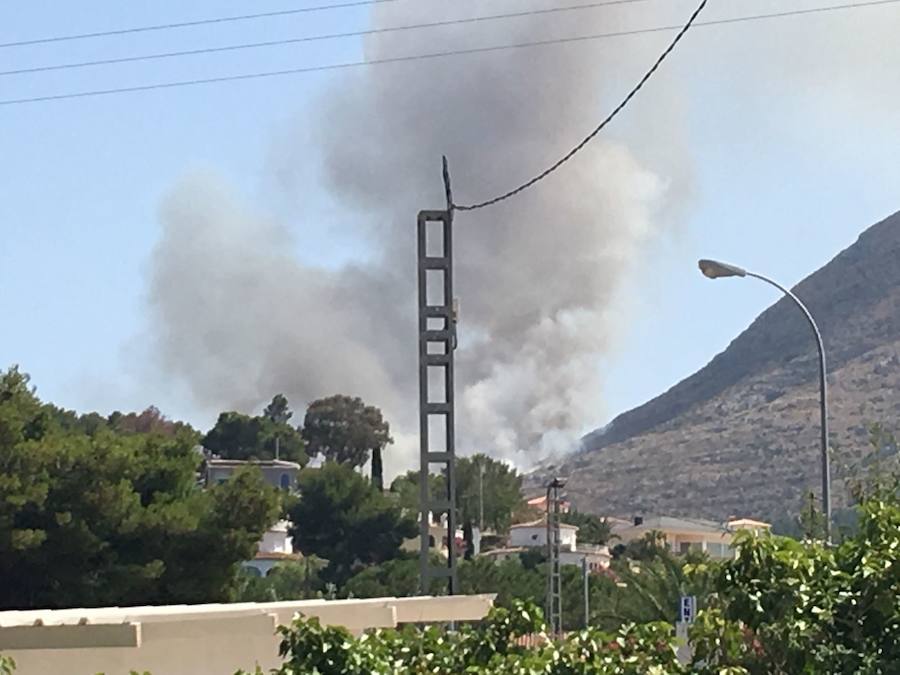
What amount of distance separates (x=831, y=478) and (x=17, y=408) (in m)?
27.8

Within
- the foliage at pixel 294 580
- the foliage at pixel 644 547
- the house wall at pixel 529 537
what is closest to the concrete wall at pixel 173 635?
the foliage at pixel 294 580

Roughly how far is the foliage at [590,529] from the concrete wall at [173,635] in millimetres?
112429

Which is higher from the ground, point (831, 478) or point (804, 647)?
point (831, 478)

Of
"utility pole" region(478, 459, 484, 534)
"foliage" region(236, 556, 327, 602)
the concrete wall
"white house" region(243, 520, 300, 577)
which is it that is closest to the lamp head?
the concrete wall

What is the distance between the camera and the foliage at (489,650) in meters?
8.54

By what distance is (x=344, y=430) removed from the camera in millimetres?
141375

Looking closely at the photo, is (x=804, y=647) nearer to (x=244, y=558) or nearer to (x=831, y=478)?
(x=831, y=478)

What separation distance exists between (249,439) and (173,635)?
12080 centimetres

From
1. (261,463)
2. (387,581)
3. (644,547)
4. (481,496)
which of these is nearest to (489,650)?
(387,581)

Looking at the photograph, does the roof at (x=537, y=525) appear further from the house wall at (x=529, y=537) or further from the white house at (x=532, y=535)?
the house wall at (x=529, y=537)

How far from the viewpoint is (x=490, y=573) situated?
219ft

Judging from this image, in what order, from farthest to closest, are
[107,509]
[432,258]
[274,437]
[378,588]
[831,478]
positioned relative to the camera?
[274,437], [378,588], [107,509], [432,258], [831,478]

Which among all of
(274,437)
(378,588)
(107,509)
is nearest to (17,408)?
(107,509)

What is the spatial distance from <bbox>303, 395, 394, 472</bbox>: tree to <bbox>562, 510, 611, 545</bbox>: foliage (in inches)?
596
